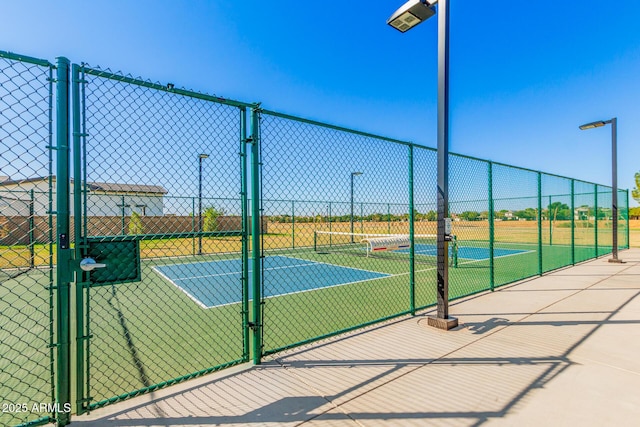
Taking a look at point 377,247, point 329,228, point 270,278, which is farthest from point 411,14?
point 329,228

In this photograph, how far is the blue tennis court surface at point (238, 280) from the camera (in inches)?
258

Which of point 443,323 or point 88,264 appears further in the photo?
point 443,323

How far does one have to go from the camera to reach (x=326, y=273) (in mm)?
Result: 9156

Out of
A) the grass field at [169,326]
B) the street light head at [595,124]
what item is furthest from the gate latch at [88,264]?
the street light head at [595,124]

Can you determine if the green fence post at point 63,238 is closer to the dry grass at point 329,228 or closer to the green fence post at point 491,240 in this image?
the green fence post at point 491,240

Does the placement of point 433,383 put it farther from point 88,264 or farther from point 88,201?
point 88,201

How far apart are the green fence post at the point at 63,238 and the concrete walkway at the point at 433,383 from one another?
0.36 meters

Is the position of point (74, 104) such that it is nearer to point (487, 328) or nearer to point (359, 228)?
point (487, 328)

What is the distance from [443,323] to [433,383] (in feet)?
4.73

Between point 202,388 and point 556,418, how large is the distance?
2659mm

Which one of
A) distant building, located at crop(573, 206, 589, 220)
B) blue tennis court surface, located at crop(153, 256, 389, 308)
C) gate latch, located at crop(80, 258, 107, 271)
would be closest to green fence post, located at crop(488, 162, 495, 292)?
blue tennis court surface, located at crop(153, 256, 389, 308)

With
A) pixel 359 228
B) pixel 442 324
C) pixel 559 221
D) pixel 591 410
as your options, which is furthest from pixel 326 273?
pixel 559 221

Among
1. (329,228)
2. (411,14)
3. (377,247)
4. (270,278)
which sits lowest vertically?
(270,278)

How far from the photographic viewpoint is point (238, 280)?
778 cm
